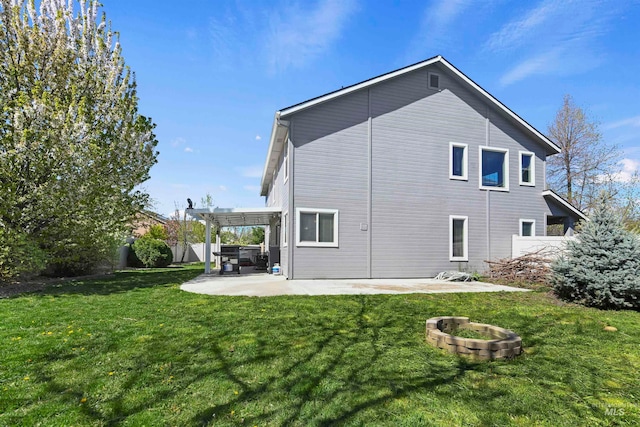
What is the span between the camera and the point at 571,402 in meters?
3.09

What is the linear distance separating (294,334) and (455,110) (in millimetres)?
12040

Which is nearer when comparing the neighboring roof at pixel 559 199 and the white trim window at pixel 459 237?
the white trim window at pixel 459 237

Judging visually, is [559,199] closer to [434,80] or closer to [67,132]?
[434,80]

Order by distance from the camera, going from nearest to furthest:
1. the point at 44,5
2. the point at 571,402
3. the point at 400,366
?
the point at 571,402, the point at 400,366, the point at 44,5

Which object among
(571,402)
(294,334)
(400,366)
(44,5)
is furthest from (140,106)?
(571,402)

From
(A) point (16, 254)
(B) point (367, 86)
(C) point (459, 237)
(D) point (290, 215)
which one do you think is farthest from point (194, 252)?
(C) point (459, 237)

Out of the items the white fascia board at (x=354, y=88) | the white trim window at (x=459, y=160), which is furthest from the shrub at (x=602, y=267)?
the white fascia board at (x=354, y=88)

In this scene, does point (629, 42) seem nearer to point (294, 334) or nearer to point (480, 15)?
point (480, 15)

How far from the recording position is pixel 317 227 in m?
12.0

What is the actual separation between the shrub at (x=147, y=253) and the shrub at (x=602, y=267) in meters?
18.6

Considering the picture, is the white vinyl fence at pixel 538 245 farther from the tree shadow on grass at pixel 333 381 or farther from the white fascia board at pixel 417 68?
the tree shadow on grass at pixel 333 381

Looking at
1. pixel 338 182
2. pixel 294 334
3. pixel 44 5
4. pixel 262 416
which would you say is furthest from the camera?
pixel 338 182

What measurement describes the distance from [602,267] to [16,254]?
1449cm

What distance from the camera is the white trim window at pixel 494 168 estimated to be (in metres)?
14.2
